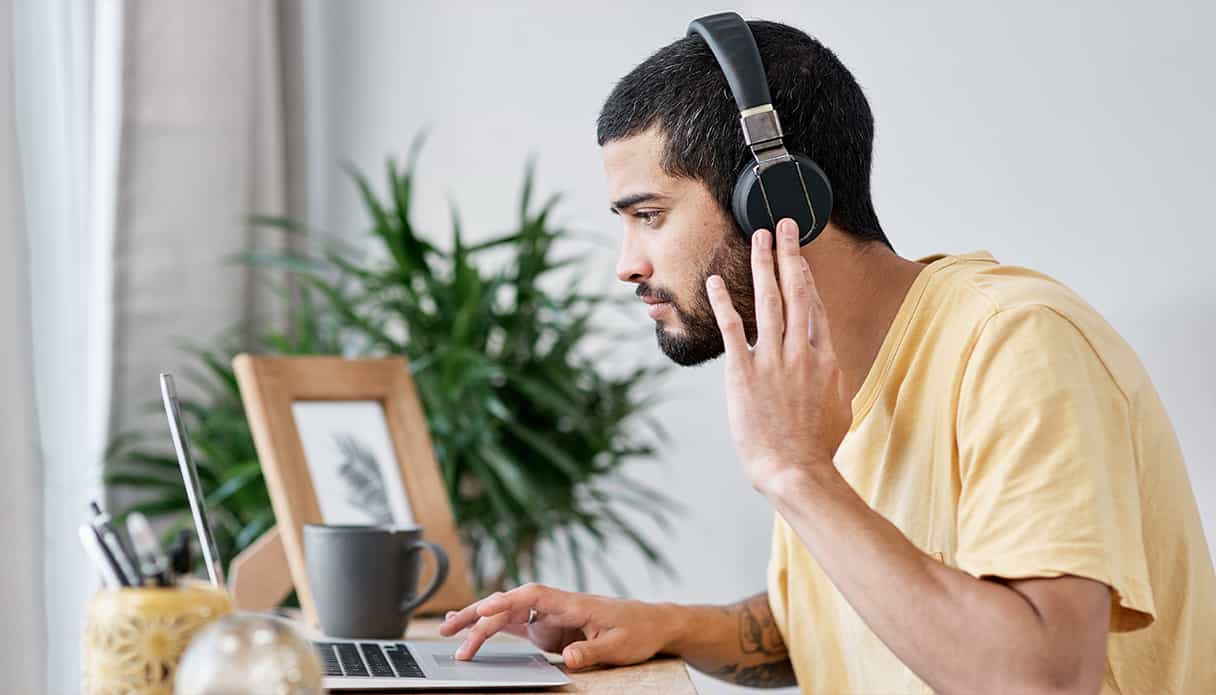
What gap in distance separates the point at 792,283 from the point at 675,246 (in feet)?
0.48

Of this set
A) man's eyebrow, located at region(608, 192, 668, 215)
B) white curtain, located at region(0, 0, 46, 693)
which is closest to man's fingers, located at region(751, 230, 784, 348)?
man's eyebrow, located at region(608, 192, 668, 215)

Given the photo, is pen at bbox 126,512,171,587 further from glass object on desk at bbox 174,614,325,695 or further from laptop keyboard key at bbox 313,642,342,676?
laptop keyboard key at bbox 313,642,342,676

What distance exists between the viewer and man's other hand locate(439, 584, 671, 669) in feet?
3.30

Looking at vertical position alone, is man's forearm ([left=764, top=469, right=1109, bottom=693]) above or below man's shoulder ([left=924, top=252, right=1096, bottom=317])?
below

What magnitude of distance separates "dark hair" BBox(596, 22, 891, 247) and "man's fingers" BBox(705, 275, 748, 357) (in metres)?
0.12

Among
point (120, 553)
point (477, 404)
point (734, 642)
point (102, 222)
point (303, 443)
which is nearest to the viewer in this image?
point (120, 553)

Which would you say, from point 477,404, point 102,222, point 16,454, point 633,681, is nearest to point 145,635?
point 633,681

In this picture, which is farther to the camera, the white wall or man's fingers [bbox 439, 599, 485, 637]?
the white wall

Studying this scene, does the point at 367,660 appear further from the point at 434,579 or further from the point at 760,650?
the point at 760,650

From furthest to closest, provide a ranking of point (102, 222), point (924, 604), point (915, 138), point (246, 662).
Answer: point (102, 222) → point (915, 138) → point (924, 604) → point (246, 662)

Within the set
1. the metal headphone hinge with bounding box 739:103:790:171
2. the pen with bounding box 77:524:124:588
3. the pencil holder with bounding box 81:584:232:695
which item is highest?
the metal headphone hinge with bounding box 739:103:790:171

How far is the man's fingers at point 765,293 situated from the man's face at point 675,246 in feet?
0.23

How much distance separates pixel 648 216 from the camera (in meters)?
1.08

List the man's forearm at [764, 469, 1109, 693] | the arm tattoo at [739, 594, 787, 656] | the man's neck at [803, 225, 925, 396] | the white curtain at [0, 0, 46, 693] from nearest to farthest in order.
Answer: the man's forearm at [764, 469, 1109, 693]
the man's neck at [803, 225, 925, 396]
the arm tattoo at [739, 594, 787, 656]
the white curtain at [0, 0, 46, 693]
